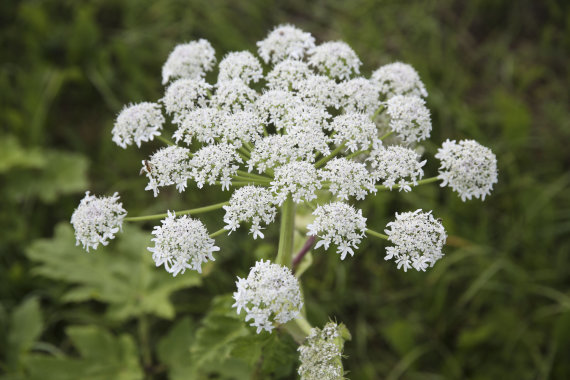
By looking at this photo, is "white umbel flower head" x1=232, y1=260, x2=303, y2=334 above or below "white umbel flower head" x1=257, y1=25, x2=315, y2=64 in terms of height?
below

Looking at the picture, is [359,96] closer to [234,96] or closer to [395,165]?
[395,165]

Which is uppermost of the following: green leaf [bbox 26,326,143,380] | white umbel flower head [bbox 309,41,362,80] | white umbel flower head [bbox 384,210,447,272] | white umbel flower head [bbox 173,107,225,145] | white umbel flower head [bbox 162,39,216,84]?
white umbel flower head [bbox 162,39,216,84]

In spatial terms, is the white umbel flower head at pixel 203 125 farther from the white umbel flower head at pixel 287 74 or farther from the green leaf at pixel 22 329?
the green leaf at pixel 22 329

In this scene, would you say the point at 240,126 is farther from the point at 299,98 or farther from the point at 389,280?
the point at 389,280

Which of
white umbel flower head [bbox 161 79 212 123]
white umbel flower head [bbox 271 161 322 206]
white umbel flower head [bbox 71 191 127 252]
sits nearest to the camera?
white umbel flower head [bbox 271 161 322 206]

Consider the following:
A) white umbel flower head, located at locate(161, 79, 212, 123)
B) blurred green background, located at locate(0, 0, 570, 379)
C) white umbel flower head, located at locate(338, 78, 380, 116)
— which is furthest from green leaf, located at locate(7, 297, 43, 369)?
white umbel flower head, located at locate(338, 78, 380, 116)

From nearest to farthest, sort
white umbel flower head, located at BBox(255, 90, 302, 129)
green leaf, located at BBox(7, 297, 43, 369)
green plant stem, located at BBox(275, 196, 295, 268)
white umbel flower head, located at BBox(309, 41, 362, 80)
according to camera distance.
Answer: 1. green plant stem, located at BBox(275, 196, 295, 268)
2. white umbel flower head, located at BBox(255, 90, 302, 129)
3. white umbel flower head, located at BBox(309, 41, 362, 80)
4. green leaf, located at BBox(7, 297, 43, 369)

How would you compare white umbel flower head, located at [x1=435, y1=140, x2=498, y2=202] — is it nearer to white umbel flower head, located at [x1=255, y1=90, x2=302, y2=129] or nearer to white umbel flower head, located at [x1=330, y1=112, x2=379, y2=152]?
white umbel flower head, located at [x1=330, y1=112, x2=379, y2=152]

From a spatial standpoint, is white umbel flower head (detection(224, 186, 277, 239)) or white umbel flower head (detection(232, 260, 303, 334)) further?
white umbel flower head (detection(224, 186, 277, 239))
